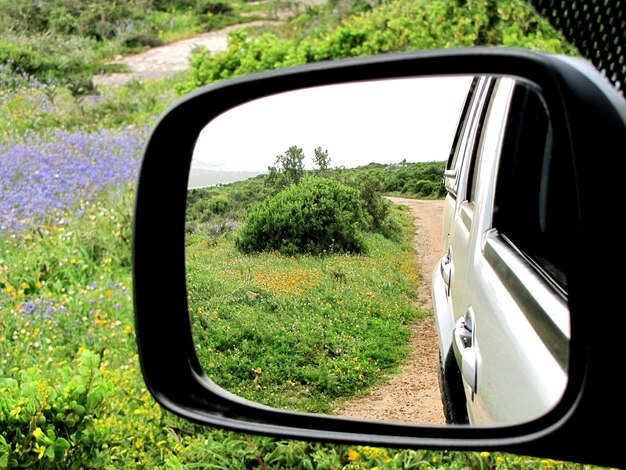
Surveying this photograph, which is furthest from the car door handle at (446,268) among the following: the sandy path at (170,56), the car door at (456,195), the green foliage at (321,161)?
the sandy path at (170,56)

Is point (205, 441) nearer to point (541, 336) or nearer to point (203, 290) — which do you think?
point (203, 290)

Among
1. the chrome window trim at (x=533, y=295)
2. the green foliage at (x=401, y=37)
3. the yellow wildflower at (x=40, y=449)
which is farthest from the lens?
the green foliage at (x=401, y=37)

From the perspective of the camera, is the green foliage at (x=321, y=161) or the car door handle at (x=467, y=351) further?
the car door handle at (x=467, y=351)

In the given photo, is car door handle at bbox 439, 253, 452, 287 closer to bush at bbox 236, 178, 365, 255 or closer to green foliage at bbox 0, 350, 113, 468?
bush at bbox 236, 178, 365, 255

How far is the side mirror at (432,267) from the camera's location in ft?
2.68

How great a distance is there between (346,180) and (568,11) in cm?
40

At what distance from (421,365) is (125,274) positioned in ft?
14.3

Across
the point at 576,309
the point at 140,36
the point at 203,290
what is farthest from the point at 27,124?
the point at 576,309

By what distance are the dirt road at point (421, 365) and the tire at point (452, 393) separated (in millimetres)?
22

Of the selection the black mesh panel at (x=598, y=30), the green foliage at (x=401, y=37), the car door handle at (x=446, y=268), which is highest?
the black mesh panel at (x=598, y=30)

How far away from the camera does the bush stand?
118 cm

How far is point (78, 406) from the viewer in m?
3.32

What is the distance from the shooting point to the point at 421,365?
121cm

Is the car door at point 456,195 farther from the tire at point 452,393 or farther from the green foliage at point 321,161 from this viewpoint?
the green foliage at point 321,161
